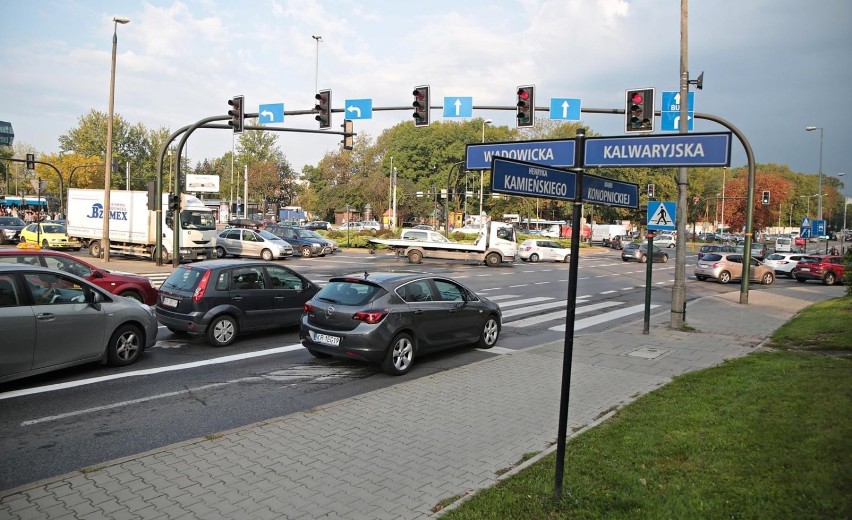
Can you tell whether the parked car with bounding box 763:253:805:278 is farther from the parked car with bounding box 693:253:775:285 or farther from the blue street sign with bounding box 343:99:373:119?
the blue street sign with bounding box 343:99:373:119

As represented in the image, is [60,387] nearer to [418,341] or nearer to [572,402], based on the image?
[418,341]

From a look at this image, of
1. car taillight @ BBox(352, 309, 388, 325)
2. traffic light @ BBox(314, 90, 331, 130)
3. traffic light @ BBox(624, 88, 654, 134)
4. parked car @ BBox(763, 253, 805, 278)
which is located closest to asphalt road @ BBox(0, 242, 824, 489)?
car taillight @ BBox(352, 309, 388, 325)

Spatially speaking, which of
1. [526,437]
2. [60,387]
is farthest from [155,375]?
[526,437]

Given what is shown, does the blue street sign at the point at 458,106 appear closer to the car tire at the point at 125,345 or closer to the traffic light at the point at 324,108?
the traffic light at the point at 324,108

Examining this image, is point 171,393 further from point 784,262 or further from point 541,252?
point 784,262

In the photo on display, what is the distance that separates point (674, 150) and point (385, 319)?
4414 millimetres

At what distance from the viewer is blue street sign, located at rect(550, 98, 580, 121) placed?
19828 millimetres

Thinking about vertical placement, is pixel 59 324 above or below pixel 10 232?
below

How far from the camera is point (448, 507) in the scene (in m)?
4.52

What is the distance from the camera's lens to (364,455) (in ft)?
18.5

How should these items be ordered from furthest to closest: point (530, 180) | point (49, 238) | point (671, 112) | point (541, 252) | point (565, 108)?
1. point (541, 252)
2. point (49, 238)
3. point (565, 108)
4. point (671, 112)
5. point (530, 180)

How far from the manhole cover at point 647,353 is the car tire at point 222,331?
7.10 m

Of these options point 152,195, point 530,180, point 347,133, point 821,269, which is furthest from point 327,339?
point 821,269

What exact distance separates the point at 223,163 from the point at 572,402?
13474 centimetres
